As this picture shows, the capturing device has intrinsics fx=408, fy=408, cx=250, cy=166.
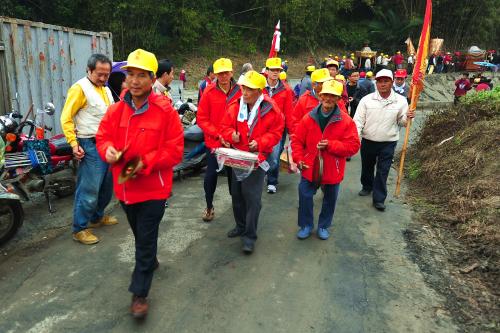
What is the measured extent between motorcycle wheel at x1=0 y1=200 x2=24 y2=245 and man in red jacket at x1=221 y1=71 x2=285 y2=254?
229 centimetres

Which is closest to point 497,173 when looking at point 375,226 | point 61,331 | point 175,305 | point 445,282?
point 375,226

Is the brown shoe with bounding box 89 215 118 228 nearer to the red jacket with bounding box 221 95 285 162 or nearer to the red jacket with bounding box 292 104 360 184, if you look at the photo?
the red jacket with bounding box 221 95 285 162

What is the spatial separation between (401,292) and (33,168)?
4.23 meters

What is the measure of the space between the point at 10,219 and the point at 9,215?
0.04m

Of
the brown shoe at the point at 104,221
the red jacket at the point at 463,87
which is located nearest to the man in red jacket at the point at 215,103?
the brown shoe at the point at 104,221

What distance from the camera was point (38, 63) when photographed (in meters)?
6.38

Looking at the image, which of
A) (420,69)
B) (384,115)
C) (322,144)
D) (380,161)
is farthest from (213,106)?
(420,69)

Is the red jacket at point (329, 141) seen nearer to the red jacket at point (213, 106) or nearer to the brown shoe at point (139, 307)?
the red jacket at point (213, 106)

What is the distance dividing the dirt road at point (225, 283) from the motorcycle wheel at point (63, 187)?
45cm

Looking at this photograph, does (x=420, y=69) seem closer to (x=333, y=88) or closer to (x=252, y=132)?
(x=333, y=88)

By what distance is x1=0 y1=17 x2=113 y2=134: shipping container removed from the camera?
5.88 m

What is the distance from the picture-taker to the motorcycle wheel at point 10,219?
4.18 meters

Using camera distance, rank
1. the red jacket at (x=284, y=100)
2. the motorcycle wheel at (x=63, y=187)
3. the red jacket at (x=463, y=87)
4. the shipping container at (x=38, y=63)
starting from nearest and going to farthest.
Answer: the motorcycle wheel at (x=63, y=187)
the shipping container at (x=38, y=63)
the red jacket at (x=284, y=100)
the red jacket at (x=463, y=87)

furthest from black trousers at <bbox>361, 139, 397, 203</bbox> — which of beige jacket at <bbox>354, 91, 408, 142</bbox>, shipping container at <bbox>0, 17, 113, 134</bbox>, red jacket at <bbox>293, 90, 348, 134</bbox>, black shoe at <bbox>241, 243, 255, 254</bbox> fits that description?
shipping container at <bbox>0, 17, 113, 134</bbox>
